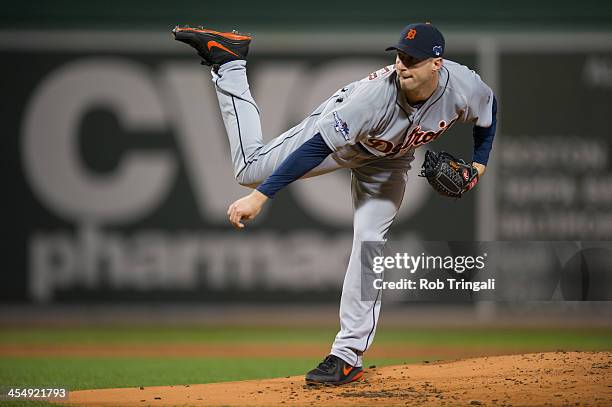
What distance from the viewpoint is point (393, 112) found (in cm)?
400

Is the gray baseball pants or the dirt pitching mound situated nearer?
the dirt pitching mound

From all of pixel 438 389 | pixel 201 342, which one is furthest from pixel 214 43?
pixel 201 342

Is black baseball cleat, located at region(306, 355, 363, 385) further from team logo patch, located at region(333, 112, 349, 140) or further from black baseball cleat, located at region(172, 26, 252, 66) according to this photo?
black baseball cleat, located at region(172, 26, 252, 66)

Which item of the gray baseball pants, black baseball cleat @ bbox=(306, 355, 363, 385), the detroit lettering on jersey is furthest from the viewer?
the gray baseball pants

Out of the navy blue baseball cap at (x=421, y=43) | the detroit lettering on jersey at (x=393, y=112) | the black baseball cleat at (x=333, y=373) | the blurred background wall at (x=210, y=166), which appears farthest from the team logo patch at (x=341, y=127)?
the blurred background wall at (x=210, y=166)

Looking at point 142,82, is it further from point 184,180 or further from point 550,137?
point 550,137

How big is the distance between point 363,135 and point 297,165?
372 mm

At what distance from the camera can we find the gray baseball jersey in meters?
3.97

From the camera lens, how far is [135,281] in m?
8.52

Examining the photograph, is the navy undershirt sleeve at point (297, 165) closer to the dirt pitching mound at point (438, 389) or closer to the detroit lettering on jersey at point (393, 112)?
the detroit lettering on jersey at point (393, 112)

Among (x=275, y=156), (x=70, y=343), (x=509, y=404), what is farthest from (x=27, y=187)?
(x=509, y=404)

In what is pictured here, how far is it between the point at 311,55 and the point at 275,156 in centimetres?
456

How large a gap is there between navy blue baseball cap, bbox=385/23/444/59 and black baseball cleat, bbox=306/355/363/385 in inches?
60.9

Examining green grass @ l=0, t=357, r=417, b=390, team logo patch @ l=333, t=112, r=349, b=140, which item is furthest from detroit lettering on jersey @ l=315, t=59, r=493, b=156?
green grass @ l=0, t=357, r=417, b=390
